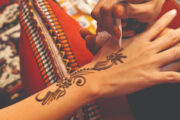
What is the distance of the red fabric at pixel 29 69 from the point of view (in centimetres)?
87

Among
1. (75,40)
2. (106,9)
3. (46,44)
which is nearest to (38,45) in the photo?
(46,44)

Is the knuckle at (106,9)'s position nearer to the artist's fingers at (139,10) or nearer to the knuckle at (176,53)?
the artist's fingers at (139,10)

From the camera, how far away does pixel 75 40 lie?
92 centimetres

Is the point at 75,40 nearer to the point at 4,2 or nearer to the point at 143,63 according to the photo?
the point at 143,63

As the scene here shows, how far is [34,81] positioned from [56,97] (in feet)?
0.92

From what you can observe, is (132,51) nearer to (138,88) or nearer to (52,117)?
(138,88)

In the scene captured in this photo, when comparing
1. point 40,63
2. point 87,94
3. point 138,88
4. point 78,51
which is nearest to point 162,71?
point 138,88

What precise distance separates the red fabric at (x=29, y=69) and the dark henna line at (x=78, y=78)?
19 cm

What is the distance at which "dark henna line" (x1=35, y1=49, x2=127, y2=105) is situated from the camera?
68 cm

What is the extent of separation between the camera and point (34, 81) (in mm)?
890

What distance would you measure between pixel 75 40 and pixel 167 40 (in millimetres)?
491

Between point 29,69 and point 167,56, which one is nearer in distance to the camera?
point 167,56

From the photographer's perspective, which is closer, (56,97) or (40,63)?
(56,97)

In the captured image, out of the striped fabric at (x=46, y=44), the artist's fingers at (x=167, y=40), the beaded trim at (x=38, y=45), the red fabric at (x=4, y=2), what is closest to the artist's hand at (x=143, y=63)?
the artist's fingers at (x=167, y=40)
